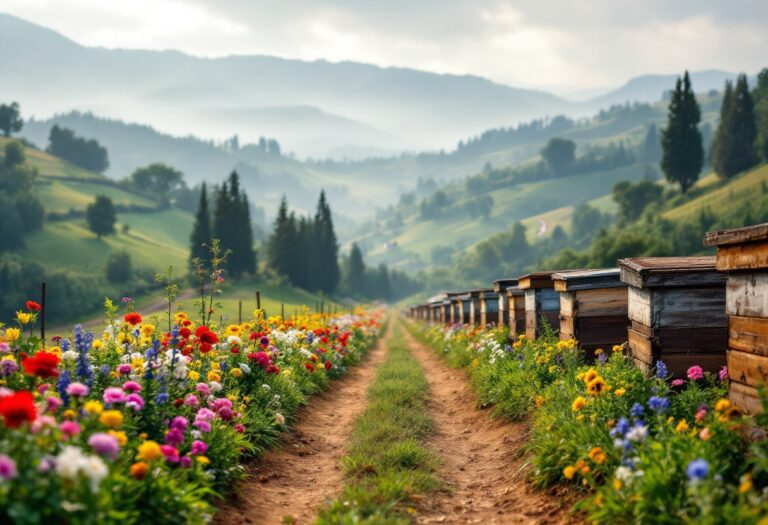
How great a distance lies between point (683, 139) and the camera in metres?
96.6

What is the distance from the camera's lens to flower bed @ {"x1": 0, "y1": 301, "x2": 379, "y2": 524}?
13.0 ft

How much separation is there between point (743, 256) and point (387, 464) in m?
4.65

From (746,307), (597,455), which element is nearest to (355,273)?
(746,307)

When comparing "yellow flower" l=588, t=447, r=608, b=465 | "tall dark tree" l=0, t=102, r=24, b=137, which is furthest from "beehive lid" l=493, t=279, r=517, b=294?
"tall dark tree" l=0, t=102, r=24, b=137

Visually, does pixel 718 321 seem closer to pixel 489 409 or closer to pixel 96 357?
pixel 489 409

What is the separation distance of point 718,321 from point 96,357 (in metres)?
8.36

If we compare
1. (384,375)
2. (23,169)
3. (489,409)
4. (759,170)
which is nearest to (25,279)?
(23,169)

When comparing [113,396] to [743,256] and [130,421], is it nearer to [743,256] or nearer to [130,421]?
[130,421]

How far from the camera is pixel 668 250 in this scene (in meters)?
80.9

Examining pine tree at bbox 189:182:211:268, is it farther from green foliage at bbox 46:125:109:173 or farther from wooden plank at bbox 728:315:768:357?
green foliage at bbox 46:125:109:173

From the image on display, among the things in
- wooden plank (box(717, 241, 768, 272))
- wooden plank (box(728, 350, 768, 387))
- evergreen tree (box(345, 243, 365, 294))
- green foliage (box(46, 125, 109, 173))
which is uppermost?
green foliage (box(46, 125, 109, 173))

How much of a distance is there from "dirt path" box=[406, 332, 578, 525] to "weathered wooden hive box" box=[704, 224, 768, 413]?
2120mm

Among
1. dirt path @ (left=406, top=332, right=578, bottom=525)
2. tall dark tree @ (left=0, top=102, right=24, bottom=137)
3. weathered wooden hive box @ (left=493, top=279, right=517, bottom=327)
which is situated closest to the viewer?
dirt path @ (left=406, top=332, right=578, bottom=525)

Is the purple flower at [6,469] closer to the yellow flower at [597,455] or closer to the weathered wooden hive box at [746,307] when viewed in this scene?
the yellow flower at [597,455]
